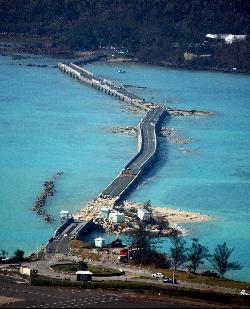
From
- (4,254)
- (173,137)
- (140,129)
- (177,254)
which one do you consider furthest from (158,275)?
(140,129)

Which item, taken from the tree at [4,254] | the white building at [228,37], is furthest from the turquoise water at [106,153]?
the white building at [228,37]

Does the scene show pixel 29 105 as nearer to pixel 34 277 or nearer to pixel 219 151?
pixel 219 151

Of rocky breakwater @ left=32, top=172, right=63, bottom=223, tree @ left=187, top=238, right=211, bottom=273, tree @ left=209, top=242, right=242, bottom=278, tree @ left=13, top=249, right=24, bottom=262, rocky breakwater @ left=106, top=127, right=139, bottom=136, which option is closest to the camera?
tree @ left=13, top=249, right=24, bottom=262

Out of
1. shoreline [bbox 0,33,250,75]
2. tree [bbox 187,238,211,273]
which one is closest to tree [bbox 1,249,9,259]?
tree [bbox 187,238,211,273]

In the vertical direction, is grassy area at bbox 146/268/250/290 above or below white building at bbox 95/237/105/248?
below

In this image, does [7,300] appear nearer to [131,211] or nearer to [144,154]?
[131,211]

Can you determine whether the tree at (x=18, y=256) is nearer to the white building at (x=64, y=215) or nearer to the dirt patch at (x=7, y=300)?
the dirt patch at (x=7, y=300)

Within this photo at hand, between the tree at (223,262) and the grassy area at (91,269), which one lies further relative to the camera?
the tree at (223,262)

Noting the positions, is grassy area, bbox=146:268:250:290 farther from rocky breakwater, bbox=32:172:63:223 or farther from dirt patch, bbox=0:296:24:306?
rocky breakwater, bbox=32:172:63:223
